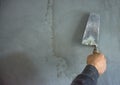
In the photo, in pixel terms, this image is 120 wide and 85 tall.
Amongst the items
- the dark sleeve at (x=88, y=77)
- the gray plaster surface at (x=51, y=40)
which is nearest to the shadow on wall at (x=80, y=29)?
the gray plaster surface at (x=51, y=40)

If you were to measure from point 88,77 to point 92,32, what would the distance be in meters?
0.35

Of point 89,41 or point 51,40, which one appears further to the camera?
point 51,40

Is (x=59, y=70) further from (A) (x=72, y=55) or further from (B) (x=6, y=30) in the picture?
(B) (x=6, y=30)

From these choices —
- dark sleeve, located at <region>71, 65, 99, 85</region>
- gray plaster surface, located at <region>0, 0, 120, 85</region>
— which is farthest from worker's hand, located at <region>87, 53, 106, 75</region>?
gray plaster surface, located at <region>0, 0, 120, 85</region>

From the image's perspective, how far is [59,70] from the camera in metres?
1.51

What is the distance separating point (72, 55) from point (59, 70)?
15cm

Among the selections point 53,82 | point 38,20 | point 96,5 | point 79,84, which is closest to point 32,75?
point 53,82

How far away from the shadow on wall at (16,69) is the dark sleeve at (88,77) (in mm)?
517

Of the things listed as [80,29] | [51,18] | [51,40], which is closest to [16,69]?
[51,40]

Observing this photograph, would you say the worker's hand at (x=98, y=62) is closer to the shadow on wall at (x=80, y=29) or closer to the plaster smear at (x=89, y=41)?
the plaster smear at (x=89, y=41)

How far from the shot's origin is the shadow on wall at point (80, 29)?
4.70ft

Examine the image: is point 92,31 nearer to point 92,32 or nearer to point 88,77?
point 92,32

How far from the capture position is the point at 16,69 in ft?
5.19

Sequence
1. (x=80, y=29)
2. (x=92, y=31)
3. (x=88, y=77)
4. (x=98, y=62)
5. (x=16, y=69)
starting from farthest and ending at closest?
(x=16, y=69), (x=80, y=29), (x=92, y=31), (x=98, y=62), (x=88, y=77)
